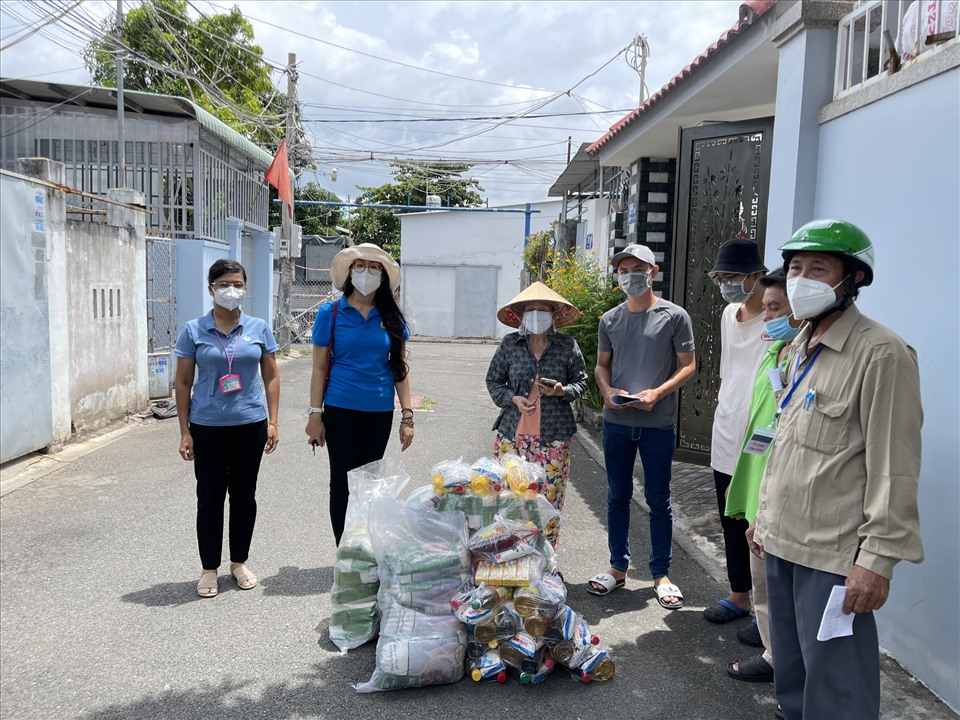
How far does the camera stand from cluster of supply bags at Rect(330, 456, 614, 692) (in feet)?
10.8

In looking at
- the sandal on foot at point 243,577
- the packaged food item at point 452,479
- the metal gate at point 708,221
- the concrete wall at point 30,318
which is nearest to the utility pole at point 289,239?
the concrete wall at point 30,318

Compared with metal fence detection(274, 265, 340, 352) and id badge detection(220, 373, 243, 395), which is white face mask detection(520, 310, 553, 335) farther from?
metal fence detection(274, 265, 340, 352)

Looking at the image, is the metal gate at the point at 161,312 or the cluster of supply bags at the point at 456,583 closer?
the cluster of supply bags at the point at 456,583

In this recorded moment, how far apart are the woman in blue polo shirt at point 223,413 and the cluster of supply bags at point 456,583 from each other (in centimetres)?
93

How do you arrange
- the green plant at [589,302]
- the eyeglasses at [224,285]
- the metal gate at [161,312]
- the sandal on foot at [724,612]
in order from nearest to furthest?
the sandal on foot at [724,612]
the eyeglasses at [224,285]
the green plant at [589,302]
the metal gate at [161,312]

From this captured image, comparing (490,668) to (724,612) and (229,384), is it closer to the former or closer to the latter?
(724,612)

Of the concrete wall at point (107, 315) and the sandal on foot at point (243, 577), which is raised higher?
the concrete wall at point (107, 315)

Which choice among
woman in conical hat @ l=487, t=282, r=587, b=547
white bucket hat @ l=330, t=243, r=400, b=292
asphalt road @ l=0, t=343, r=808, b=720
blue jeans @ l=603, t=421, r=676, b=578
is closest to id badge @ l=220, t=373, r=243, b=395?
white bucket hat @ l=330, t=243, r=400, b=292

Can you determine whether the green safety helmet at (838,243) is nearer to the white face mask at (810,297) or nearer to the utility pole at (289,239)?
the white face mask at (810,297)

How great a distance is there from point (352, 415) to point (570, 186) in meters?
13.0

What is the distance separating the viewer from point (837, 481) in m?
2.31

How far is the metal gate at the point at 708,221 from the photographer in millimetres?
6223

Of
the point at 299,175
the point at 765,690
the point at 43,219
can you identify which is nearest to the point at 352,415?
the point at 765,690

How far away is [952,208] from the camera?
3230 millimetres
